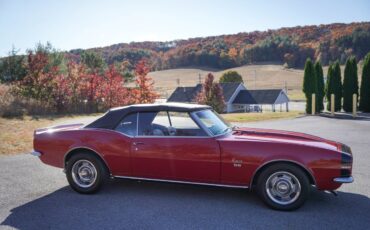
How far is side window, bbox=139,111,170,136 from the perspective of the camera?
17.1ft

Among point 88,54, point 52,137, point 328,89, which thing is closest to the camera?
point 52,137

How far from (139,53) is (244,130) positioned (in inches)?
3719

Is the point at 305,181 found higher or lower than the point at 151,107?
lower

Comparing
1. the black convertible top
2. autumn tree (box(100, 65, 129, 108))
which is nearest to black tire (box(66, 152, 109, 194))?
the black convertible top

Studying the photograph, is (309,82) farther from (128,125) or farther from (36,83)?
(128,125)

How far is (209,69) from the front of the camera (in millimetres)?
108438

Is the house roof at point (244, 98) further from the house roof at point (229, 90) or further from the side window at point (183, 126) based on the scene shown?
the side window at point (183, 126)

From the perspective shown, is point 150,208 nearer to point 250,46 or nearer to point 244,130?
point 244,130

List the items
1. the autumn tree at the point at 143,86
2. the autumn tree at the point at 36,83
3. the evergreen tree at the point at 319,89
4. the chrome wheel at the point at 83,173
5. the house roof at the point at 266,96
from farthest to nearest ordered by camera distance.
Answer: the house roof at the point at 266,96 → the autumn tree at the point at 143,86 → the evergreen tree at the point at 319,89 → the autumn tree at the point at 36,83 → the chrome wheel at the point at 83,173

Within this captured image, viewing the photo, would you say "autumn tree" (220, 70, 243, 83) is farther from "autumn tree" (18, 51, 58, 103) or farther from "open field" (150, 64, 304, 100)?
"autumn tree" (18, 51, 58, 103)

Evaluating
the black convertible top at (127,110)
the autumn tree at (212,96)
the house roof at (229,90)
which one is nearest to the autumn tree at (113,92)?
the autumn tree at (212,96)

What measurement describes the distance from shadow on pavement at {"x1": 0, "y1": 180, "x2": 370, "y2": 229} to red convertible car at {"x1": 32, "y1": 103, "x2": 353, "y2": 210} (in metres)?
0.30

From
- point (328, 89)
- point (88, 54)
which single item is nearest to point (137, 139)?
point (328, 89)

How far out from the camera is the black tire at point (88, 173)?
17.5ft
